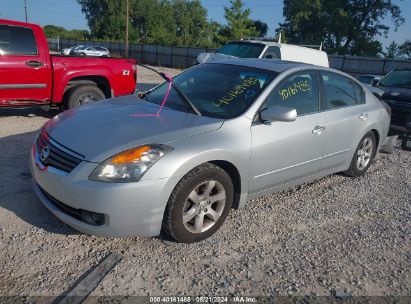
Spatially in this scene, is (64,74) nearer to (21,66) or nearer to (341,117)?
(21,66)

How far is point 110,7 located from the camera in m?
65.5

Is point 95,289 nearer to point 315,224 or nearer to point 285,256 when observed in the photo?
point 285,256

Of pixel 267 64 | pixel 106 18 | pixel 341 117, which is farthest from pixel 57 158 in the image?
pixel 106 18

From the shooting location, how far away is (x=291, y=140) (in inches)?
147

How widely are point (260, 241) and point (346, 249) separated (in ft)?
2.54

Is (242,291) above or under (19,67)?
under

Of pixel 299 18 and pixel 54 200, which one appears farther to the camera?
pixel 299 18

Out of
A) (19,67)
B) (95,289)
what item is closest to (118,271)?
(95,289)

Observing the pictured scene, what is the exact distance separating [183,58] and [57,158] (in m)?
29.9

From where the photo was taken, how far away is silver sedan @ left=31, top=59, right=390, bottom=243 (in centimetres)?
281

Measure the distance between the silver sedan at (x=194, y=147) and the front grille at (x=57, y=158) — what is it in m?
0.01

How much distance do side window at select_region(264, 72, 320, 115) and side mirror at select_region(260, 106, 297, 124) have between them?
0.18 m

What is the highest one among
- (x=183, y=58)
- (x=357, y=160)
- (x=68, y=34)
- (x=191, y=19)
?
(x=191, y=19)

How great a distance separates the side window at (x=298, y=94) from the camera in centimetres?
378
